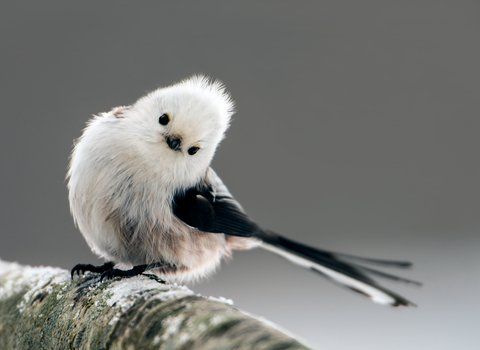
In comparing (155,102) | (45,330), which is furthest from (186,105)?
(45,330)

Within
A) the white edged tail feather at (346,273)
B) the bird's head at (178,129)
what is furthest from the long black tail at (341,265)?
the bird's head at (178,129)

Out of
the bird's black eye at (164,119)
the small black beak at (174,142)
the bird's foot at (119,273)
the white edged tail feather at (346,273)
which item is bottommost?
the bird's foot at (119,273)

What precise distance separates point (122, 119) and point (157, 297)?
0.89 feet

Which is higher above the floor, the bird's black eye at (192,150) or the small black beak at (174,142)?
the bird's black eye at (192,150)

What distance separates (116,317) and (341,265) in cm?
30

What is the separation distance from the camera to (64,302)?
37cm

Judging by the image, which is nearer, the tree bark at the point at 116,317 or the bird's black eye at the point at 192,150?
the tree bark at the point at 116,317

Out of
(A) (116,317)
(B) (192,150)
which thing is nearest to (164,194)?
(B) (192,150)

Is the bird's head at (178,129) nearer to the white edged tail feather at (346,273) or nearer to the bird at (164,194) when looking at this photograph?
the bird at (164,194)

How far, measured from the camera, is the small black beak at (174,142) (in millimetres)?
434

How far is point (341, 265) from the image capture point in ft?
1.62

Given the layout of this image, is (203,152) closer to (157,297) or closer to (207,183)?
(207,183)

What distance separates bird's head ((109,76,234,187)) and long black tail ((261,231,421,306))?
154 millimetres

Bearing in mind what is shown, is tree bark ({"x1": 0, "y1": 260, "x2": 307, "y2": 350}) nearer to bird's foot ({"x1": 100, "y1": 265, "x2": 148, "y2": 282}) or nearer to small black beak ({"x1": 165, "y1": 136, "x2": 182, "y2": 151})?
bird's foot ({"x1": 100, "y1": 265, "x2": 148, "y2": 282})
